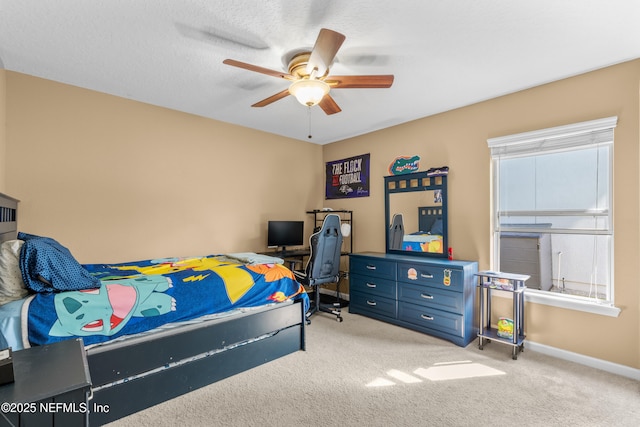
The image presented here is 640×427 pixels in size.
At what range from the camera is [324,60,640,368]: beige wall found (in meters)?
2.44

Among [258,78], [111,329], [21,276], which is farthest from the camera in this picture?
[258,78]

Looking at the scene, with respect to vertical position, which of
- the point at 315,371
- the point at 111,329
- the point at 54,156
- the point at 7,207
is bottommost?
the point at 315,371

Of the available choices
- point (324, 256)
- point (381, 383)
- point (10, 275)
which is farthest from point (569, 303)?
point (10, 275)

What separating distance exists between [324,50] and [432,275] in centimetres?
242

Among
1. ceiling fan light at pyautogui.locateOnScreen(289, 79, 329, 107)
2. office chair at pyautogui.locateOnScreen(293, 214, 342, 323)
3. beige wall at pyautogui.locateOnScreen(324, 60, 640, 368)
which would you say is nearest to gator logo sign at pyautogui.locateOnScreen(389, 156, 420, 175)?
beige wall at pyautogui.locateOnScreen(324, 60, 640, 368)

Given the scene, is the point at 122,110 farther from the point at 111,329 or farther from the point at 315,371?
the point at 315,371

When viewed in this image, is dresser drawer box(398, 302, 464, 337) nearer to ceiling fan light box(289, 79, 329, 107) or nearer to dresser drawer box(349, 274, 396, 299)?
dresser drawer box(349, 274, 396, 299)

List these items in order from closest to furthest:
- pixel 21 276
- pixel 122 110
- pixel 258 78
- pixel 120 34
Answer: pixel 21 276 < pixel 120 34 < pixel 258 78 < pixel 122 110

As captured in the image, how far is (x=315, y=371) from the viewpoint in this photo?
8.23 ft

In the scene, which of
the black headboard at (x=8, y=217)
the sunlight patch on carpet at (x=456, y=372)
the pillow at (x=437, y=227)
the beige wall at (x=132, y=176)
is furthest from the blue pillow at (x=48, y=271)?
the pillow at (x=437, y=227)

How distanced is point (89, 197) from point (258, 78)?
2.01m

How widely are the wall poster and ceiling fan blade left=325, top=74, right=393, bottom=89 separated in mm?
2263

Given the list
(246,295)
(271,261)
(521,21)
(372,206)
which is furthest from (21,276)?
Answer: (372,206)

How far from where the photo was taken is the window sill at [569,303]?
2.51m
